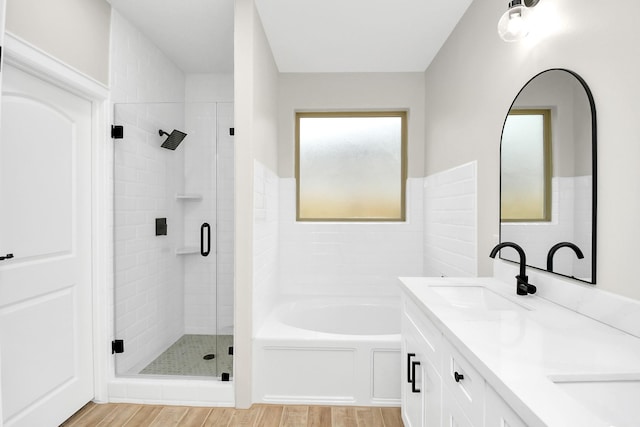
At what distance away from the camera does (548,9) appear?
4.96 ft

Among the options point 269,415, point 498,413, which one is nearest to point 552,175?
point 498,413

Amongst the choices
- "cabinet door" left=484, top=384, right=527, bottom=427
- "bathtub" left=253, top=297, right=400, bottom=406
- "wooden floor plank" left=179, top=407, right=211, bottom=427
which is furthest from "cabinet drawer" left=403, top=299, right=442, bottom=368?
"wooden floor plank" left=179, top=407, right=211, bottom=427

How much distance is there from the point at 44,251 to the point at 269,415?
61.6 inches

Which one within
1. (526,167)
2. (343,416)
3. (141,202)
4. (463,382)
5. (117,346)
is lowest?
(343,416)

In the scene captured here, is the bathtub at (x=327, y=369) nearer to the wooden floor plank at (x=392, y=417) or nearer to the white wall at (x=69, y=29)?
the wooden floor plank at (x=392, y=417)

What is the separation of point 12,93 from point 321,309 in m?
2.52

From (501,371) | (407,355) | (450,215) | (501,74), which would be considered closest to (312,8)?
(501,74)

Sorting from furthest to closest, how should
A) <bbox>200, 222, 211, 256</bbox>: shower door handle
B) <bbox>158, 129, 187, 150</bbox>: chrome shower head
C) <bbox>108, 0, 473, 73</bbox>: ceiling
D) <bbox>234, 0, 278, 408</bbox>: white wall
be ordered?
<bbox>158, 129, 187, 150</bbox>: chrome shower head → <bbox>200, 222, 211, 256</bbox>: shower door handle → <bbox>108, 0, 473, 73</bbox>: ceiling → <bbox>234, 0, 278, 408</bbox>: white wall

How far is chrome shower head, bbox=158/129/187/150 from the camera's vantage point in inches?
103

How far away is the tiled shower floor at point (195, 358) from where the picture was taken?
2371mm

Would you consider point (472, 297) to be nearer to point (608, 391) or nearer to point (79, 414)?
point (608, 391)

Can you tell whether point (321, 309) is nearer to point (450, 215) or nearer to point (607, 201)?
point (450, 215)

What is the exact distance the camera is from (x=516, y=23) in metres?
1.49

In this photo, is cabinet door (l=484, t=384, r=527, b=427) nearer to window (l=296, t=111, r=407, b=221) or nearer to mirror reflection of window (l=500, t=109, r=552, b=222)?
mirror reflection of window (l=500, t=109, r=552, b=222)
